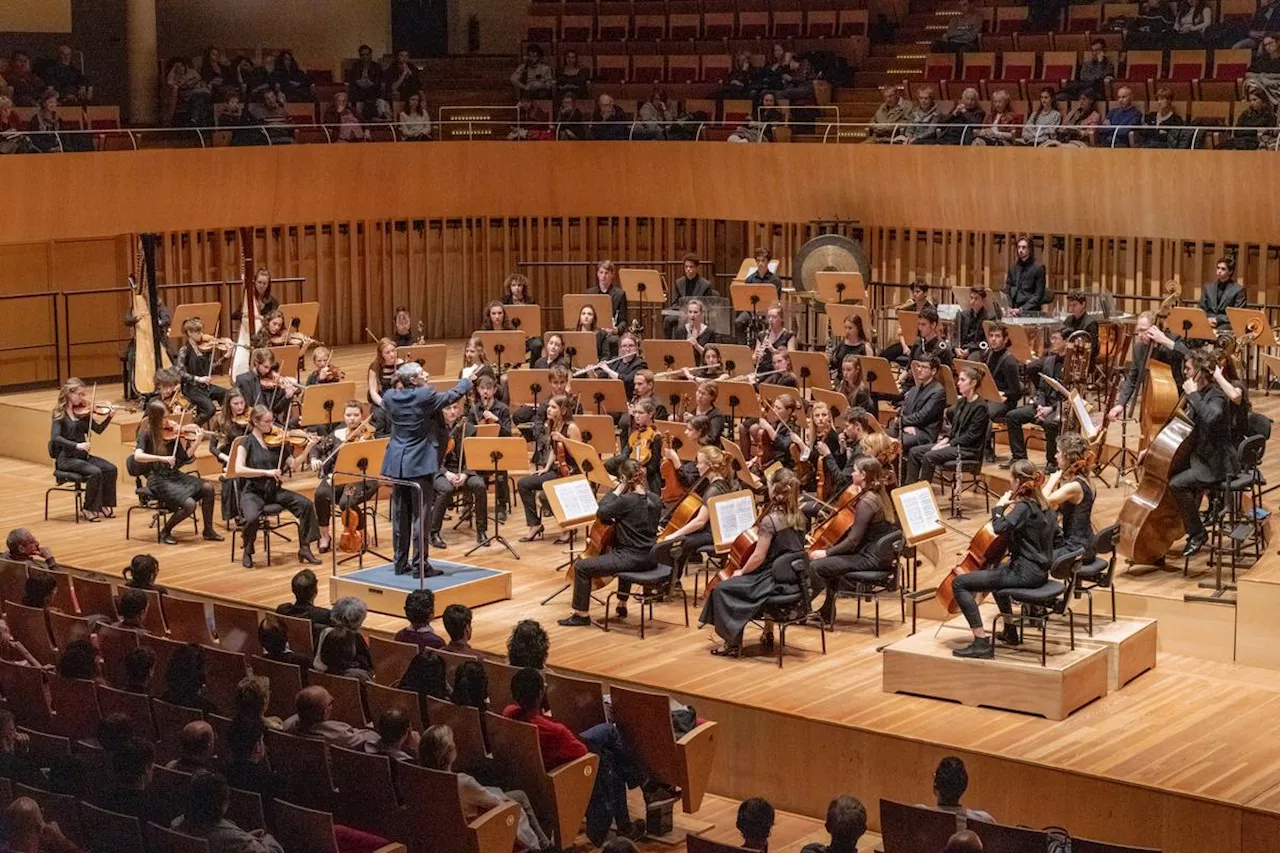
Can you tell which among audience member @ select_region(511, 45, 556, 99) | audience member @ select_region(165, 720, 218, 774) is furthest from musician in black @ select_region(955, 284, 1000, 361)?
audience member @ select_region(165, 720, 218, 774)

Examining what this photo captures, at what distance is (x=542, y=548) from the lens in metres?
11.2

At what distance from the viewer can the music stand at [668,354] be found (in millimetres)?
12547

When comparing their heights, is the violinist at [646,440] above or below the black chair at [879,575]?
above

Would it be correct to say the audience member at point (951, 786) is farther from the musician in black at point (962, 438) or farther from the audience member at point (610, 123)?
the audience member at point (610, 123)

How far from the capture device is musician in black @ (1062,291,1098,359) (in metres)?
12.6

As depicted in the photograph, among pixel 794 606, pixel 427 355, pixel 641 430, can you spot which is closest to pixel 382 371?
pixel 641 430

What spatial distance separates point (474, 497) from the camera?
1139 cm

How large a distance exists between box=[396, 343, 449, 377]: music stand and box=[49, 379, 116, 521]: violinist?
2066mm

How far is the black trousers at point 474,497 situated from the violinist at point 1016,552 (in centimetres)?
355

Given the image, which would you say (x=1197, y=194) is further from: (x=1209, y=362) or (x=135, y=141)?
(x=135, y=141)

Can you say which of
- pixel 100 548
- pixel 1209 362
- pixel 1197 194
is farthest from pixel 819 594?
pixel 1197 194

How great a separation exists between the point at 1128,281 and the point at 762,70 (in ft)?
14.0

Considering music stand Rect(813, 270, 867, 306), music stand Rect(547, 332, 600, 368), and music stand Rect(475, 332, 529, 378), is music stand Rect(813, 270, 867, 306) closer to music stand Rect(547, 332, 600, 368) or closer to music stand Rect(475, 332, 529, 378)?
music stand Rect(547, 332, 600, 368)

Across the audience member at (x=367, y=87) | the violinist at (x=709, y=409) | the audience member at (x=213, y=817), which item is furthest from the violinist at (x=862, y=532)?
the audience member at (x=367, y=87)
